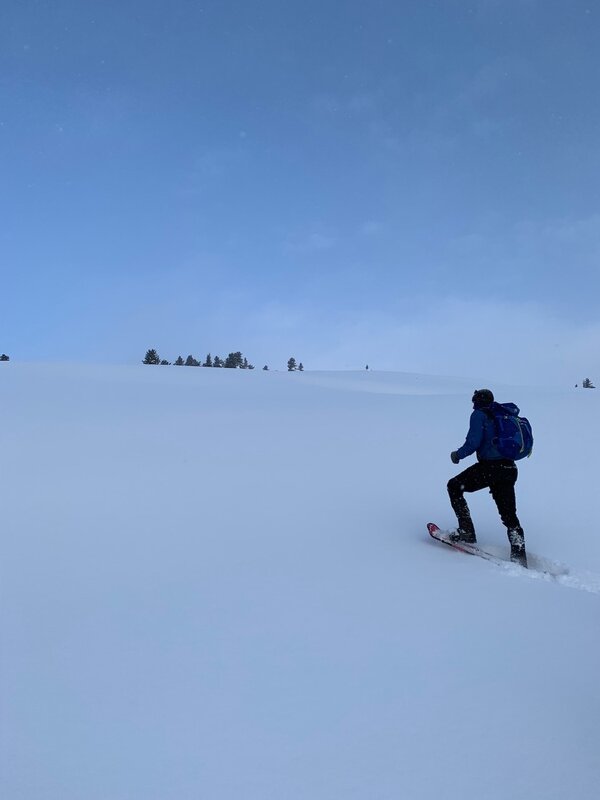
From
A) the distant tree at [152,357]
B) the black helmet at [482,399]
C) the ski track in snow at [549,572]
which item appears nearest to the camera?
the ski track in snow at [549,572]

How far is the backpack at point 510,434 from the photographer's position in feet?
21.0

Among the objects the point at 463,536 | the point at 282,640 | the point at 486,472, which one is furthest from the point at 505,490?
the point at 282,640

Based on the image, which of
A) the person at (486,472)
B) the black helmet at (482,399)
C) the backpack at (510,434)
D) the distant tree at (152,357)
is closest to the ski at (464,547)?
the person at (486,472)

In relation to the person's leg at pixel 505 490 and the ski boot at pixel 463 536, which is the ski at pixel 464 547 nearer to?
the ski boot at pixel 463 536

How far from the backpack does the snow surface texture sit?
1448 millimetres

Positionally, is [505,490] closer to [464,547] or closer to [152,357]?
[464,547]

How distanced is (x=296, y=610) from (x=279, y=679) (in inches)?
42.3

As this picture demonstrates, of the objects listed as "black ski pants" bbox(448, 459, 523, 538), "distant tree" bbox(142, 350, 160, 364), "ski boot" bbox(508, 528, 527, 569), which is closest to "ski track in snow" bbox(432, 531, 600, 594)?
"ski boot" bbox(508, 528, 527, 569)

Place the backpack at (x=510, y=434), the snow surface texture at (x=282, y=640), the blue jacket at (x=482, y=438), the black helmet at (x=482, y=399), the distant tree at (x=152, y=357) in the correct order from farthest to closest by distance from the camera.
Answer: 1. the distant tree at (x=152, y=357)
2. the black helmet at (x=482, y=399)
3. the blue jacket at (x=482, y=438)
4. the backpack at (x=510, y=434)
5. the snow surface texture at (x=282, y=640)

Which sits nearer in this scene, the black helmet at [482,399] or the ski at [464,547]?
the ski at [464,547]

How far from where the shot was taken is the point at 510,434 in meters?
6.43

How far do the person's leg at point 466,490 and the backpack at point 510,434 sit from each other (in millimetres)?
451

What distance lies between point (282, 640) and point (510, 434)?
166 inches

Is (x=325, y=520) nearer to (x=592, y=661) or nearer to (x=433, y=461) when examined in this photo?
(x=592, y=661)
